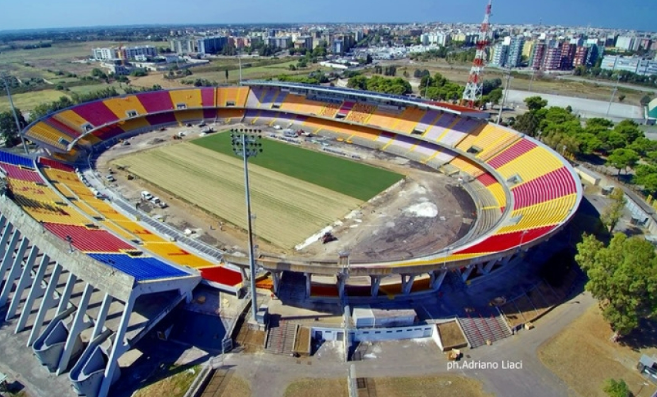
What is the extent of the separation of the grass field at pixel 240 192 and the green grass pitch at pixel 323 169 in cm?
158

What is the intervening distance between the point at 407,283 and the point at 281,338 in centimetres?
1011

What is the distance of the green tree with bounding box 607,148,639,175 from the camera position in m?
50.4

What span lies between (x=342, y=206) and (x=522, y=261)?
19.3 metres

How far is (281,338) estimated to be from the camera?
82.0 feet

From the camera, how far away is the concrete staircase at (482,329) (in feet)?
83.6

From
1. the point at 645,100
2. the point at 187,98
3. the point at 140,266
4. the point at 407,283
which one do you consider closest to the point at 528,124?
the point at 407,283

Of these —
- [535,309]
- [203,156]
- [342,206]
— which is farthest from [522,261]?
[203,156]

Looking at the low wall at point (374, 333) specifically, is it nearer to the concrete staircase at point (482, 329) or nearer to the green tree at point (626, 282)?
the concrete staircase at point (482, 329)

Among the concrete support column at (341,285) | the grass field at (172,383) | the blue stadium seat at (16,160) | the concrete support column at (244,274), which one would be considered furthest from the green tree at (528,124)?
the blue stadium seat at (16,160)

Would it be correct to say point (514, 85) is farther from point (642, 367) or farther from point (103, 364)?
point (103, 364)

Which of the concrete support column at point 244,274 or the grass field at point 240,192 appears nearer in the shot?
the concrete support column at point 244,274

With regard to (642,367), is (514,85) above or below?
above

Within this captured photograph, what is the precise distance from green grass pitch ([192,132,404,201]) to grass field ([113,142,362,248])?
158 cm

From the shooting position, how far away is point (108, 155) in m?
57.9
